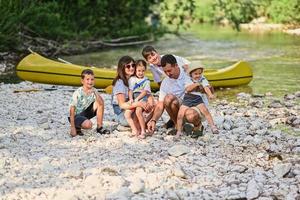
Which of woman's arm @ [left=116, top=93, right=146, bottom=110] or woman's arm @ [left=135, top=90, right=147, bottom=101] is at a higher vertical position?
woman's arm @ [left=135, top=90, right=147, bottom=101]

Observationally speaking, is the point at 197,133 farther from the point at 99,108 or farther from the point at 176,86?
the point at 99,108

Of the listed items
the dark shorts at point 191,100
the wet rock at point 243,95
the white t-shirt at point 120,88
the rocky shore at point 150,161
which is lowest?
the wet rock at point 243,95

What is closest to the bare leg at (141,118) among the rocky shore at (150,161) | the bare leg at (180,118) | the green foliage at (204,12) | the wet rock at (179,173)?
the rocky shore at (150,161)

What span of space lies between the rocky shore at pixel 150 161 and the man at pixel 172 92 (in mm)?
225

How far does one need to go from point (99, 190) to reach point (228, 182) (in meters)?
1.05

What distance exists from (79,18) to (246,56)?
558 cm

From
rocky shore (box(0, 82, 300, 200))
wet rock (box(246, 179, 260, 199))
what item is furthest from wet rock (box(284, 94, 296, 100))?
wet rock (box(246, 179, 260, 199))

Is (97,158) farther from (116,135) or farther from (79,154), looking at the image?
(116,135)

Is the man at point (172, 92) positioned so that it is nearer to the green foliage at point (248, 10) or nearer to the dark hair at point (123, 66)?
the dark hair at point (123, 66)

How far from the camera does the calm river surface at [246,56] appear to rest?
965 cm

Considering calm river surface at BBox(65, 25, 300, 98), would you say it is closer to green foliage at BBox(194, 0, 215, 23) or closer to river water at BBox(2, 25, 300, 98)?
Result: river water at BBox(2, 25, 300, 98)

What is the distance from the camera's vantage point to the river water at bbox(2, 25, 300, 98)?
964 centimetres

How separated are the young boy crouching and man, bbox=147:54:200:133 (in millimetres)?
575

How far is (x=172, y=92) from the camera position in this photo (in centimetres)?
568
